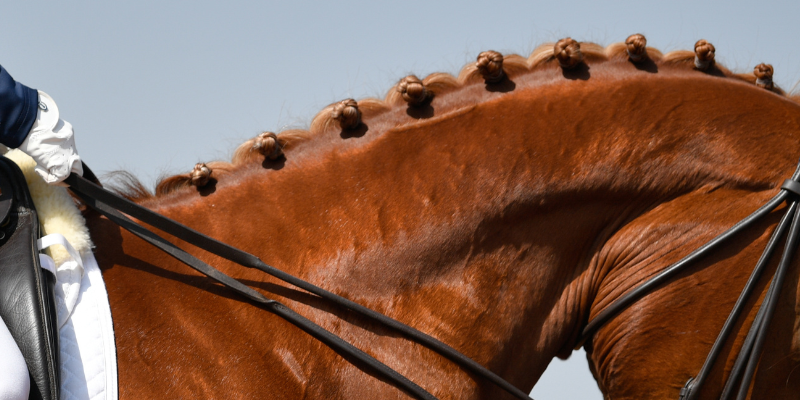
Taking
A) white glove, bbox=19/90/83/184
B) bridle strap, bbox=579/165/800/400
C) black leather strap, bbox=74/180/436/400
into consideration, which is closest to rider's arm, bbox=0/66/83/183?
white glove, bbox=19/90/83/184

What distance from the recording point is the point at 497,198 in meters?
2.33

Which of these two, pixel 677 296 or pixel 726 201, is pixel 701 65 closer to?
pixel 726 201

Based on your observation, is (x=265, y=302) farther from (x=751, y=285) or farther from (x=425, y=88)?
(x=751, y=285)

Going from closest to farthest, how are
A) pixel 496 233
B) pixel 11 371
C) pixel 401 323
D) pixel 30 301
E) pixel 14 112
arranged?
pixel 11 371 → pixel 30 301 → pixel 14 112 → pixel 401 323 → pixel 496 233

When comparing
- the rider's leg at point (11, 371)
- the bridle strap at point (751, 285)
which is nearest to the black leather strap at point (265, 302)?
the rider's leg at point (11, 371)

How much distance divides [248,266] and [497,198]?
875 millimetres

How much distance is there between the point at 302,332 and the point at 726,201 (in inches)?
60.4

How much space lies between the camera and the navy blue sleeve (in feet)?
6.75

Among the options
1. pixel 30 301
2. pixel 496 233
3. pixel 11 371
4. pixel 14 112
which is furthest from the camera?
pixel 496 233

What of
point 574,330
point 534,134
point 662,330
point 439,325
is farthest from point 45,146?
point 662,330

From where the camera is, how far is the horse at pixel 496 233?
2.19 m

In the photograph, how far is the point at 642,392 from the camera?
235 centimetres

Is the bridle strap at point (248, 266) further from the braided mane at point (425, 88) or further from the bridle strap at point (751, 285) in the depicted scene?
the bridle strap at point (751, 285)

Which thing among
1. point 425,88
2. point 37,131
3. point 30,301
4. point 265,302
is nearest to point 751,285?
point 425,88
